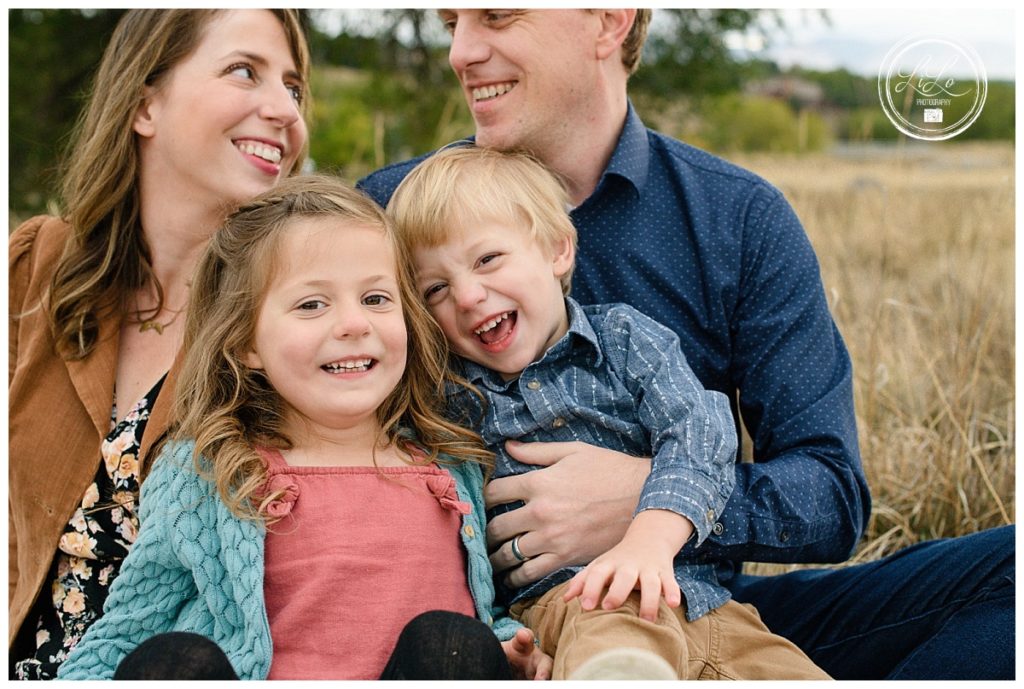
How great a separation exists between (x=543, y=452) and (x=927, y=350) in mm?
2685

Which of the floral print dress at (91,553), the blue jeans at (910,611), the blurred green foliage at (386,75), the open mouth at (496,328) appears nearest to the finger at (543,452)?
the open mouth at (496,328)

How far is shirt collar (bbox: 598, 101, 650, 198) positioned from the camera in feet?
9.36

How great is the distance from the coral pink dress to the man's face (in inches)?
38.8

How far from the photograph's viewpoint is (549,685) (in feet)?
6.31

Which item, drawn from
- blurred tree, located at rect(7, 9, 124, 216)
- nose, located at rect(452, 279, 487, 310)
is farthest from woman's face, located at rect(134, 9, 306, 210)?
blurred tree, located at rect(7, 9, 124, 216)

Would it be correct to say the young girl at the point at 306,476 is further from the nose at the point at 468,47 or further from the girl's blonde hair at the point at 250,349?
the nose at the point at 468,47

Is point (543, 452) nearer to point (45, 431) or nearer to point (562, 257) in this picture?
point (562, 257)

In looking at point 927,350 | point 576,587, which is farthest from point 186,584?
point 927,350

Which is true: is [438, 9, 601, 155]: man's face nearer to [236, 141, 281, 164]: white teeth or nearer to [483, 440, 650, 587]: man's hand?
[236, 141, 281, 164]: white teeth

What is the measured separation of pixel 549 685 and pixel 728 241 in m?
1.33

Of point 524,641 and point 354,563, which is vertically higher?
point 354,563

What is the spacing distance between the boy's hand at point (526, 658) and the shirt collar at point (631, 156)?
48.6 inches

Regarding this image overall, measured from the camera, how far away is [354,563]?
7.15 ft

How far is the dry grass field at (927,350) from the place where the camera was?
12.4 ft
